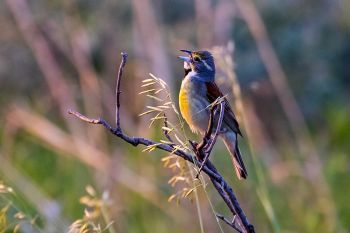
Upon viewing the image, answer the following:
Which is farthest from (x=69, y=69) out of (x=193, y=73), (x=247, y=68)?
(x=193, y=73)

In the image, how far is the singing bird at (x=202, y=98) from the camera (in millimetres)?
2934

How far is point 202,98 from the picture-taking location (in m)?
3.03

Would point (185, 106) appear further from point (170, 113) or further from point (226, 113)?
point (170, 113)

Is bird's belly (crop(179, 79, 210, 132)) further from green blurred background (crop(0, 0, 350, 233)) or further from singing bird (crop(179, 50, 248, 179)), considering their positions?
green blurred background (crop(0, 0, 350, 233))

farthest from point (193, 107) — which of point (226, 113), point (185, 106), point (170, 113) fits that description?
point (170, 113)

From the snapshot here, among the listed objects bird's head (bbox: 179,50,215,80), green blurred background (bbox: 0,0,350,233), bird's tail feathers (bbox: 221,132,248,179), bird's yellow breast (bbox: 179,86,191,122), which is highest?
green blurred background (bbox: 0,0,350,233)

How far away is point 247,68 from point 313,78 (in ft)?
2.03

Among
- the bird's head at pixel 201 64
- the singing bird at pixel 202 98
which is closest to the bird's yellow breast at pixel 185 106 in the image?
the singing bird at pixel 202 98

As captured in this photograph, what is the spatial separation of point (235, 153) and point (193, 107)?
23 cm

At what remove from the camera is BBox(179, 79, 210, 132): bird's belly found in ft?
9.57

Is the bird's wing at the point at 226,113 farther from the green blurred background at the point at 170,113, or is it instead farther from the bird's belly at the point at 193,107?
the green blurred background at the point at 170,113

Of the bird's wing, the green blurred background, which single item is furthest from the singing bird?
the green blurred background

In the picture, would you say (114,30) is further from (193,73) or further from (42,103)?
(193,73)

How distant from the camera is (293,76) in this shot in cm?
817
